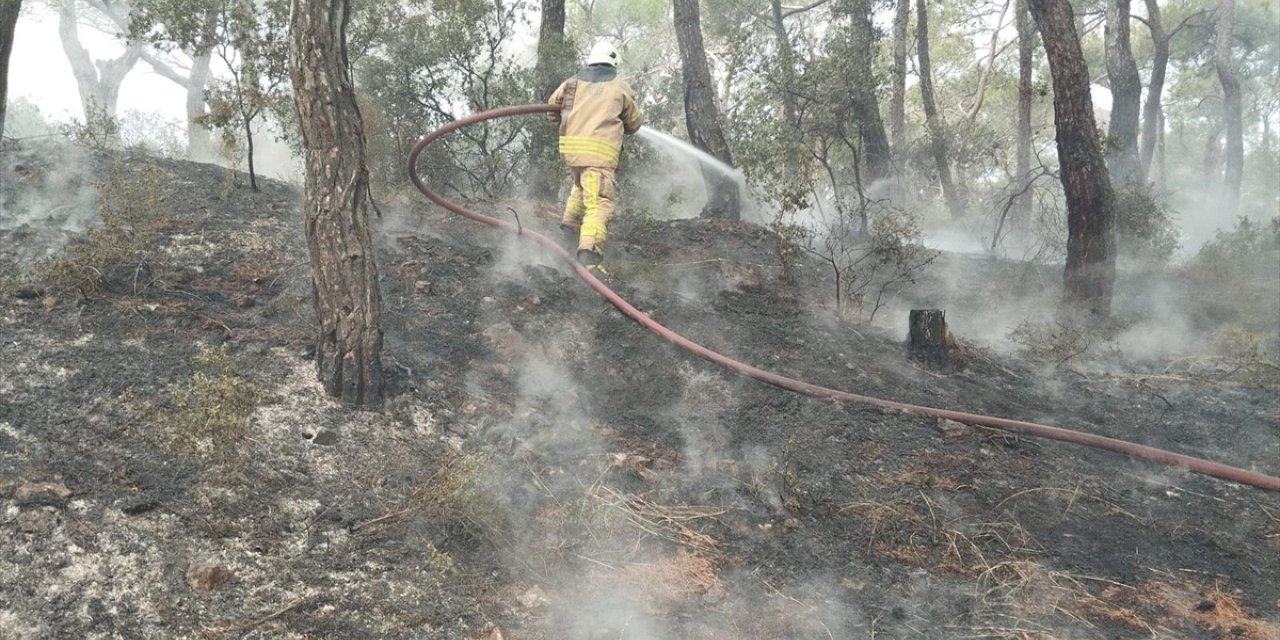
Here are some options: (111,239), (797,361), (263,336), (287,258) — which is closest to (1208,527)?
(797,361)

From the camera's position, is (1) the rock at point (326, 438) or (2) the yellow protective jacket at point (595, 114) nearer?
(1) the rock at point (326, 438)

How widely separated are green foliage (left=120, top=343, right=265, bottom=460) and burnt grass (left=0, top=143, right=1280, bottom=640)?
16mm

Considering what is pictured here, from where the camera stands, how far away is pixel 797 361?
5.55 meters

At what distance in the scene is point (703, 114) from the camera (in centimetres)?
898

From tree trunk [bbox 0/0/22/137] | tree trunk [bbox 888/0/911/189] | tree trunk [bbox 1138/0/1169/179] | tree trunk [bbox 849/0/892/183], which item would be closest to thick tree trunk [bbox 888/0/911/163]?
tree trunk [bbox 888/0/911/189]

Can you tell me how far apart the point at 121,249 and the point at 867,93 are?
780 centimetres

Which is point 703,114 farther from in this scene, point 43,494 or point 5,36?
point 43,494

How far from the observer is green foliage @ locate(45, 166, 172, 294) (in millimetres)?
4254

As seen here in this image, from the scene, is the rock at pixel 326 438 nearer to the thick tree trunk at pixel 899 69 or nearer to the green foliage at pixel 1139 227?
the green foliage at pixel 1139 227

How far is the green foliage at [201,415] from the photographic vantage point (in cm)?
325

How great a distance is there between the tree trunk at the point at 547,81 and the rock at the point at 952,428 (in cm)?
483

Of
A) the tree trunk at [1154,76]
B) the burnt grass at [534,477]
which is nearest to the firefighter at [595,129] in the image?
the burnt grass at [534,477]

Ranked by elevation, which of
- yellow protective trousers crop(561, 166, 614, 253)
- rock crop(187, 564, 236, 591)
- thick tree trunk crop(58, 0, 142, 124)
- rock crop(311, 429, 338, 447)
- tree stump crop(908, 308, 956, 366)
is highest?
thick tree trunk crop(58, 0, 142, 124)

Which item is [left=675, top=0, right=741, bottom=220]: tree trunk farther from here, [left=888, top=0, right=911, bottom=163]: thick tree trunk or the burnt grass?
[left=888, top=0, right=911, bottom=163]: thick tree trunk
